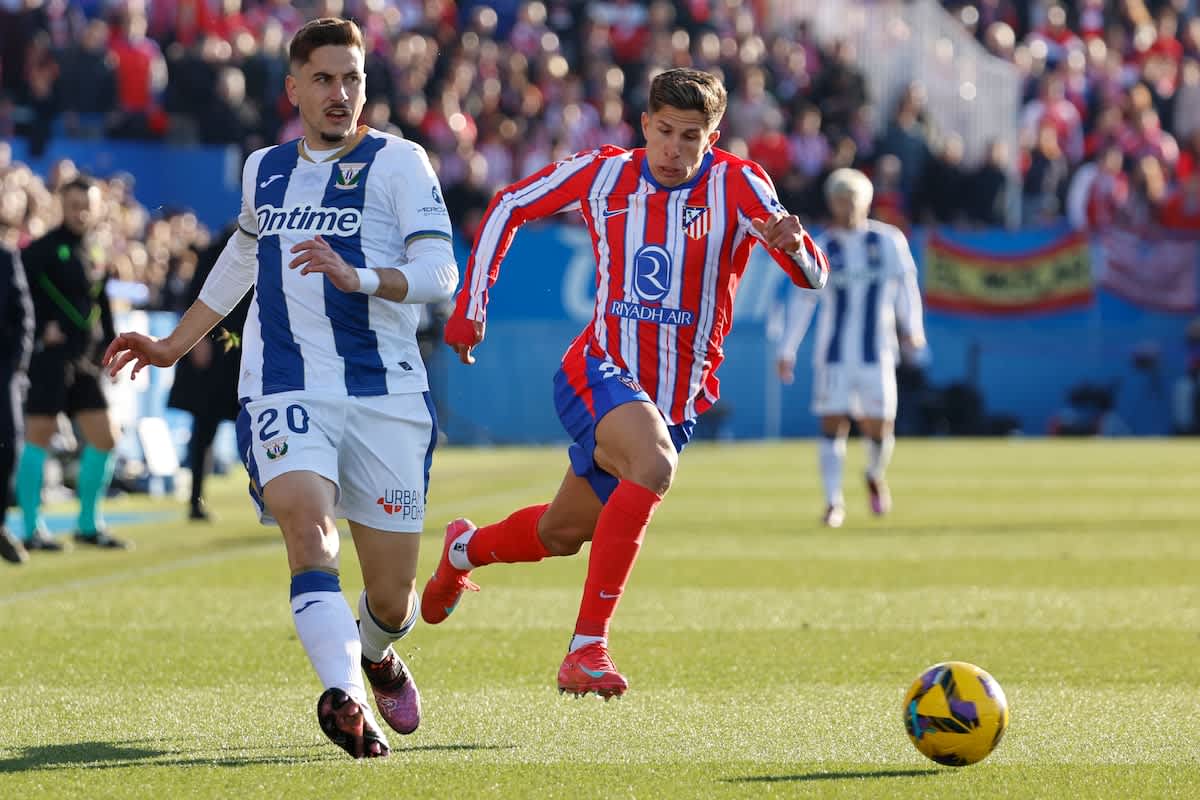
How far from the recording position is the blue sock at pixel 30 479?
39.3 feet

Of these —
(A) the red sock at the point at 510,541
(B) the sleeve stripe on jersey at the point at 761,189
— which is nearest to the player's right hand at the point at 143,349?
(A) the red sock at the point at 510,541

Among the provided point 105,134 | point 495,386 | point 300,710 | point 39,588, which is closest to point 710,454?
point 495,386

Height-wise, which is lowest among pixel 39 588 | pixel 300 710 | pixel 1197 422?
pixel 1197 422

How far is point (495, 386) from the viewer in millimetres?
24734

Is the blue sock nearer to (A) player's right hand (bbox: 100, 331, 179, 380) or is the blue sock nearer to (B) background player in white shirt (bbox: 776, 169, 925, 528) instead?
(B) background player in white shirt (bbox: 776, 169, 925, 528)

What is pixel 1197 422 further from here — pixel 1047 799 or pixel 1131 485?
pixel 1047 799

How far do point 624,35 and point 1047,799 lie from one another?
75.9 feet

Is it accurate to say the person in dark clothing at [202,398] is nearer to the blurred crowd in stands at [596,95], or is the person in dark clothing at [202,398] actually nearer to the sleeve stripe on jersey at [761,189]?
the blurred crowd in stands at [596,95]

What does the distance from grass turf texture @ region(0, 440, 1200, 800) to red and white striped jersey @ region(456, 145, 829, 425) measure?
1073 mm

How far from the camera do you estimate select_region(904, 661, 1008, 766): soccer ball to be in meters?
5.29

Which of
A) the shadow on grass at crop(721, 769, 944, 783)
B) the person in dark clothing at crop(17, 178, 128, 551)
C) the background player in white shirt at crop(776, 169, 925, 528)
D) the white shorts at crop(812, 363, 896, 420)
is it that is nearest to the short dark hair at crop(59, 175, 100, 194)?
the person in dark clothing at crop(17, 178, 128, 551)

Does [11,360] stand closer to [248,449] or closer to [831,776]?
[248,449]

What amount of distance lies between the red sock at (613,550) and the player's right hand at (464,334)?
637 mm

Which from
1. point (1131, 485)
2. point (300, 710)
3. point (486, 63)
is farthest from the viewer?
point (486, 63)
